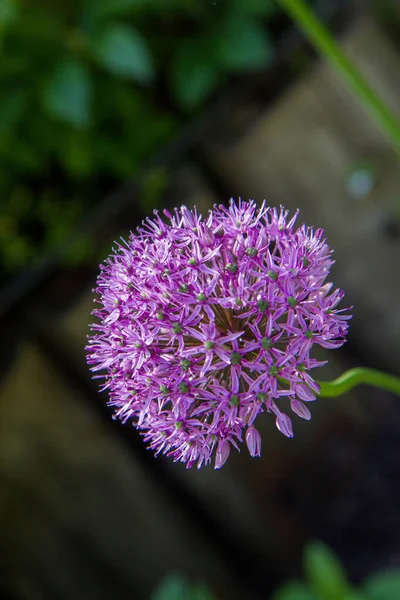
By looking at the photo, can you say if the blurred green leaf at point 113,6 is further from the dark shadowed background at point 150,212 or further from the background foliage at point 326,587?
the background foliage at point 326,587

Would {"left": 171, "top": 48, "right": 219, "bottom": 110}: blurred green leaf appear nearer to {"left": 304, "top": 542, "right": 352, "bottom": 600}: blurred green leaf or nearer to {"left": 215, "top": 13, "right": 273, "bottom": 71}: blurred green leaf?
{"left": 215, "top": 13, "right": 273, "bottom": 71}: blurred green leaf

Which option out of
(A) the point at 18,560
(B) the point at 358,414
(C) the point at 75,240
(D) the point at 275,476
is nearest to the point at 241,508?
(D) the point at 275,476

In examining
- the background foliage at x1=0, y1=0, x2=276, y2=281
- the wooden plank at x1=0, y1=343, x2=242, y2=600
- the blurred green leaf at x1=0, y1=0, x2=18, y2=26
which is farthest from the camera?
the wooden plank at x1=0, y1=343, x2=242, y2=600

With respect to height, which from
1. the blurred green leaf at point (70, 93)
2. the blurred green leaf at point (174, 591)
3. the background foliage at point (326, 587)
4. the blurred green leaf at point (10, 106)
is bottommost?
the background foliage at point (326, 587)

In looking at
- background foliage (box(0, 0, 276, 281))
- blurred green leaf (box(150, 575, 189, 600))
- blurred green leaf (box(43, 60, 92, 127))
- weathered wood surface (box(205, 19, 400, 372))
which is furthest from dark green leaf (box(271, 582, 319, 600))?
blurred green leaf (box(43, 60, 92, 127))

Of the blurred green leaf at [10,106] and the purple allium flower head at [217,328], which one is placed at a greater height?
the blurred green leaf at [10,106]

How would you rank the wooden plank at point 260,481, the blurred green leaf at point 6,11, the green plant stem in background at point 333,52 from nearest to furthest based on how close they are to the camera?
1. the green plant stem in background at point 333,52
2. the blurred green leaf at point 6,11
3. the wooden plank at point 260,481

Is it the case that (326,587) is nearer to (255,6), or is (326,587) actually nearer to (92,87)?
(92,87)

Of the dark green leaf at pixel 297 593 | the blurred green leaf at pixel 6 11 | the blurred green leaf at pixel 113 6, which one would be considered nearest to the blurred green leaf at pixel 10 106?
the blurred green leaf at pixel 6 11

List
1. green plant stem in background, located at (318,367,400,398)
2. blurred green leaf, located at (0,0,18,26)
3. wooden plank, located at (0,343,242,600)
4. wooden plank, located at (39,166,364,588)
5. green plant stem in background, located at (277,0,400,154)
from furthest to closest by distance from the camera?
1. wooden plank, located at (39,166,364,588)
2. wooden plank, located at (0,343,242,600)
3. blurred green leaf, located at (0,0,18,26)
4. green plant stem in background, located at (277,0,400,154)
5. green plant stem in background, located at (318,367,400,398)
